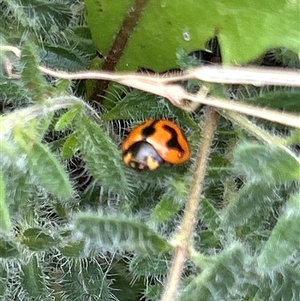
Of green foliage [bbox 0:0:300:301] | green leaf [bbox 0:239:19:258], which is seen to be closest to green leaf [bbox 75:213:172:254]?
green foliage [bbox 0:0:300:301]

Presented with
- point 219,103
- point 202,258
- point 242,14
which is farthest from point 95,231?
point 242,14

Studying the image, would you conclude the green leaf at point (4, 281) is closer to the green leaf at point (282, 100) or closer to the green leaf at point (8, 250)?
the green leaf at point (8, 250)

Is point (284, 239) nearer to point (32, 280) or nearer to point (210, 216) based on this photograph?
point (210, 216)

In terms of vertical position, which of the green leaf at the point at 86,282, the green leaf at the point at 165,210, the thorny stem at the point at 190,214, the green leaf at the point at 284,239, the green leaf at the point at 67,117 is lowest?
the green leaf at the point at 86,282

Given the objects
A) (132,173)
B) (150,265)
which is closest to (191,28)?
(132,173)

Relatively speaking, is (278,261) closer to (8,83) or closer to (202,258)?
(202,258)

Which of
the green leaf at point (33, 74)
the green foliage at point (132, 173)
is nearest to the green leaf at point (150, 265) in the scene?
the green foliage at point (132, 173)
